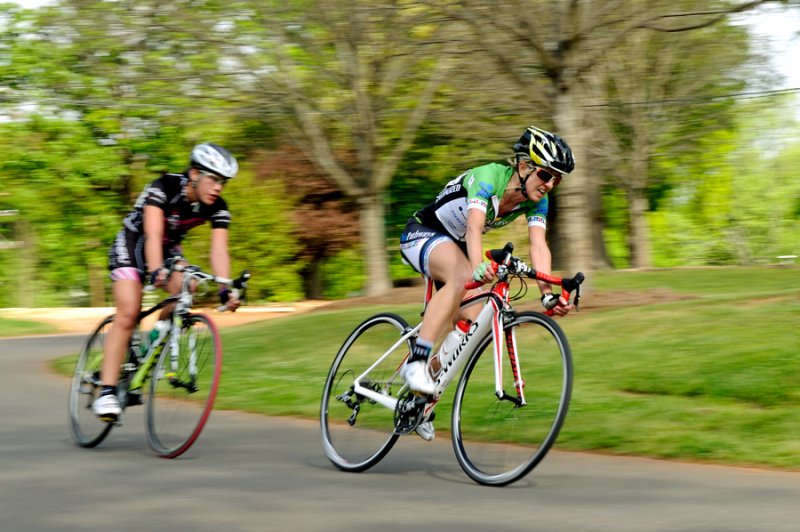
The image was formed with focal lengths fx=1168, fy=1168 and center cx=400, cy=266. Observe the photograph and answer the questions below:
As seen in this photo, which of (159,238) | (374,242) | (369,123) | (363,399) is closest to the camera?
(363,399)

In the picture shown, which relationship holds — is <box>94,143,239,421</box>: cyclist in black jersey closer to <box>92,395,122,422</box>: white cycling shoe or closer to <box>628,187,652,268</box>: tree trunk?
<box>92,395,122,422</box>: white cycling shoe

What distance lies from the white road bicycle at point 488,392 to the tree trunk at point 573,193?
28.8 ft

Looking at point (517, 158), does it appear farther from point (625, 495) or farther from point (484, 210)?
point (625, 495)

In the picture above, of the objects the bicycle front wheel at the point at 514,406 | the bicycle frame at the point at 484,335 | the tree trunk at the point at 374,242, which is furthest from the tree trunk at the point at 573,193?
the bicycle front wheel at the point at 514,406

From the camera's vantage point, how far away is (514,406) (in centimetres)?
652

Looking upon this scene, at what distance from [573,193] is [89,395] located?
8894 mm

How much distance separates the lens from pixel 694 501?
19.7 ft

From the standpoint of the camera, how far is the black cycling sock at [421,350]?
6.89 metres

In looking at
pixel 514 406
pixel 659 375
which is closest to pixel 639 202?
pixel 659 375

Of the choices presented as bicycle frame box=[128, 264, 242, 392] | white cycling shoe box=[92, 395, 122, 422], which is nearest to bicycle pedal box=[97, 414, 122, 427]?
white cycling shoe box=[92, 395, 122, 422]

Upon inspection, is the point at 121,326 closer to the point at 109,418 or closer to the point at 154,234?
the point at 109,418

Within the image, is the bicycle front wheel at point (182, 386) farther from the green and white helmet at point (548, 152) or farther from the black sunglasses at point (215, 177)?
the green and white helmet at point (548, 152)

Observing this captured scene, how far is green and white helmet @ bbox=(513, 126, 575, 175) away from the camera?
256 inches

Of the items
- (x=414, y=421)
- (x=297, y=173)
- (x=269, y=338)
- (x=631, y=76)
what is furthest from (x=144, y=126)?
(x=414, y=421)
